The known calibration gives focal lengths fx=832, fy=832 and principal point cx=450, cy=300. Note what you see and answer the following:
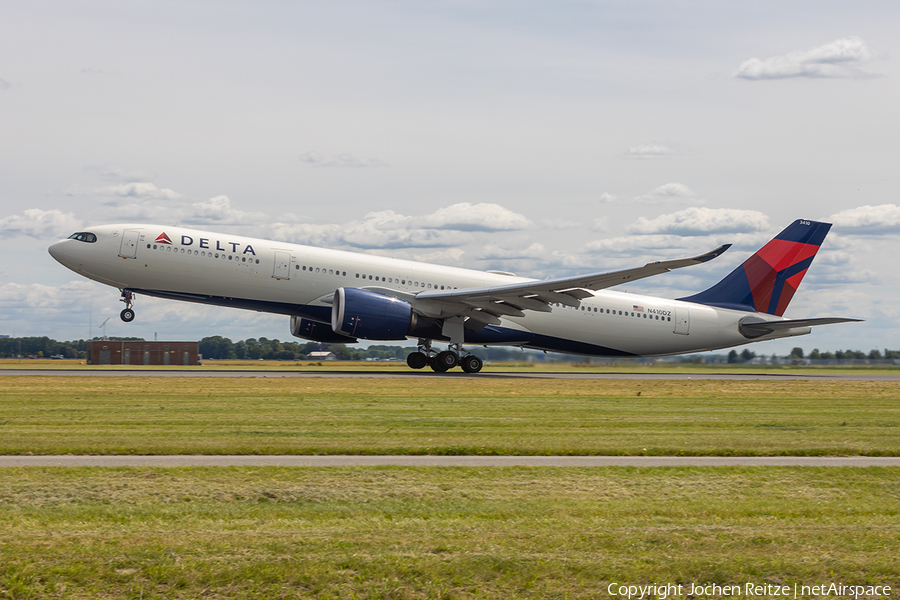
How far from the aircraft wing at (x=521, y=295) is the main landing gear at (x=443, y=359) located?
190 centimetres

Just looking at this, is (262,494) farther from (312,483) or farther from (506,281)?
(506,281)

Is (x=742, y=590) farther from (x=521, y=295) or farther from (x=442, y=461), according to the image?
(x=521, y=295)

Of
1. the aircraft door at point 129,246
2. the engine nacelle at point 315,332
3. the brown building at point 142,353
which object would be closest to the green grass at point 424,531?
the aircraft door at point 129,246

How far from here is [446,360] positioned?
3591 cm

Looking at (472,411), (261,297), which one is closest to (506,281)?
(261,297)

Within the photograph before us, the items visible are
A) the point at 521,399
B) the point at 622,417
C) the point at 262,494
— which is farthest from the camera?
the point at 521,399

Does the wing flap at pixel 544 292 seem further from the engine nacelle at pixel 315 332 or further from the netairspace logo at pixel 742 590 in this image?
the netairspace logo at pixel 742 590

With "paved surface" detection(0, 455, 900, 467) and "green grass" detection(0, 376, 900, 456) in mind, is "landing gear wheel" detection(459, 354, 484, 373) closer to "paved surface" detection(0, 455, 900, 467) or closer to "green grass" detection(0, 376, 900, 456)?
"green grass" detection(0, 376, 900, 456)

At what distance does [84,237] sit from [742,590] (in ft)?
101

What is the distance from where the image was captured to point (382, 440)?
15039 millimetres

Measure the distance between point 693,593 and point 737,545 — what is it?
123 cm

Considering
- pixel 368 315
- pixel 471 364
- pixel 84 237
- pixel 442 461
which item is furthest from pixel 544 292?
pixel 442 461

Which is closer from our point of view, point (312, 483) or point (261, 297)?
point (312, 483)

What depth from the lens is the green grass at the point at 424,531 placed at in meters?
7.45
